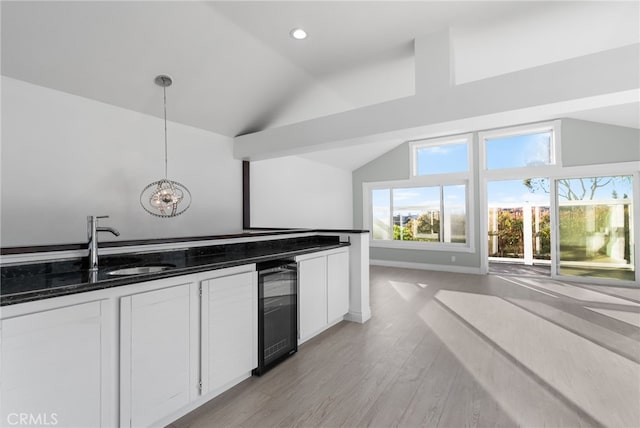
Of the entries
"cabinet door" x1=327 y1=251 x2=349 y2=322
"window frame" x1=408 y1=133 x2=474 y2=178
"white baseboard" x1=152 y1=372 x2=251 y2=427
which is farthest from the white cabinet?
"window frame" x1=408 y1=133 x2=474 y2=178

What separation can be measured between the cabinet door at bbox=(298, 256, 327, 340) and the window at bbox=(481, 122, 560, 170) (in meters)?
5.16

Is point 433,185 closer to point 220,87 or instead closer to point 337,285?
point 337,285

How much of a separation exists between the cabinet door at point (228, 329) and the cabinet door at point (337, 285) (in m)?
1.10

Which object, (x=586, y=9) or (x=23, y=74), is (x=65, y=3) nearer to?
(x=23, y=74)

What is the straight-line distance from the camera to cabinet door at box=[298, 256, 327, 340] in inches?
113

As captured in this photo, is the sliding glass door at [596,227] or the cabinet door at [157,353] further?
the sliding glass door at [596,227]

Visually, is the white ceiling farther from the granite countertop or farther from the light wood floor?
the light wood floor

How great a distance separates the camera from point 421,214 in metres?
7.52

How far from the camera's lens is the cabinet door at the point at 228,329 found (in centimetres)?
199

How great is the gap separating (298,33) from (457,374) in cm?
327

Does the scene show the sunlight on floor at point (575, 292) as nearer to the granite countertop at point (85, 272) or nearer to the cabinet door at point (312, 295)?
the cabinet door at point (312, 295)

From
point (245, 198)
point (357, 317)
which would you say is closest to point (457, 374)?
point (357, 317)

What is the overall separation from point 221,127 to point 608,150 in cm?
643

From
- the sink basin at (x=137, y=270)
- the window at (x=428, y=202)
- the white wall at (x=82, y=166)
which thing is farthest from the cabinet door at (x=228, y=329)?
the window at (x=428, y=202)
